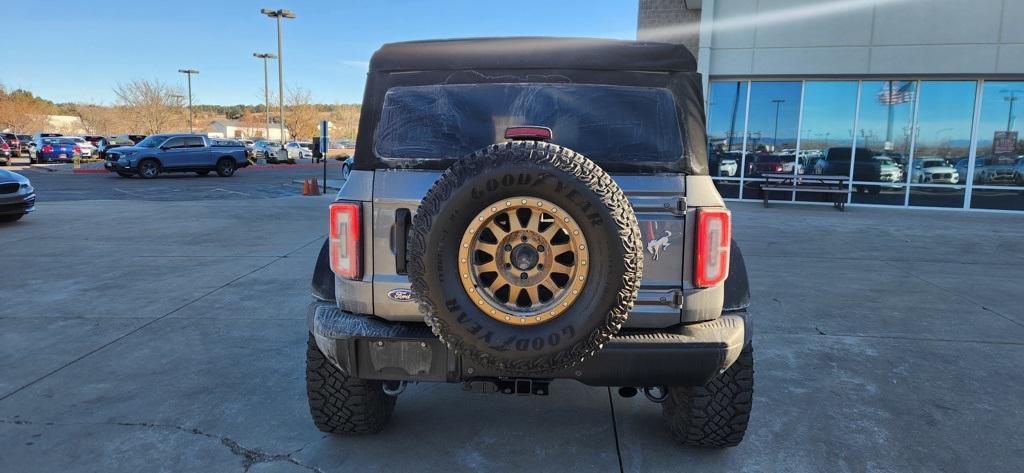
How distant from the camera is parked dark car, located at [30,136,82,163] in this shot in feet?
111

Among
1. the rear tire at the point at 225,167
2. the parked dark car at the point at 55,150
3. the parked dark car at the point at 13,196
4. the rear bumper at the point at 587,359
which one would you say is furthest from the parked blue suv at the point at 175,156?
the rear bumper at the point at 587,359

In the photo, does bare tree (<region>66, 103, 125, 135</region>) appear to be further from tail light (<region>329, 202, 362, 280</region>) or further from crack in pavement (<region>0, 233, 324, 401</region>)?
tail light (<region>329, 202, 362, 280</region>)

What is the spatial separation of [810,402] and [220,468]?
326cm

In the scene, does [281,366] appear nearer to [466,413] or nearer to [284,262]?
[466,413]

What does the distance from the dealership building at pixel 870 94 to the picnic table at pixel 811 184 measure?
33 cm

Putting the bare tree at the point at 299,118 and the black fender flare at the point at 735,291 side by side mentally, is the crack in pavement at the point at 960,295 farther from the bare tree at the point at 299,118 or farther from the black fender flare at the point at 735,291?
the bare tree at the point at 299,118

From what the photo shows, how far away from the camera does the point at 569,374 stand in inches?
102

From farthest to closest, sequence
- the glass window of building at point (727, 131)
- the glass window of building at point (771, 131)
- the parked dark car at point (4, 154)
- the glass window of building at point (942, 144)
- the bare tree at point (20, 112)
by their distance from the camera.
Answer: the bare tree at point (20, 112), the parked dark car at point (4, 154), the glass window of building at point (727, 131), the glass window of building at point (771, 131), the glass window of building at point (942, 144)

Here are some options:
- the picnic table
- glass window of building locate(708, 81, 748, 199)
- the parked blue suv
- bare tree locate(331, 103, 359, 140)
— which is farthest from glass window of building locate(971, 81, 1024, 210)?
bare tree locate(331, 103, 359, 140)

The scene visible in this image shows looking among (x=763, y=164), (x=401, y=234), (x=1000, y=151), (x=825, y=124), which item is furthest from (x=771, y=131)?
(x=401, y=234)

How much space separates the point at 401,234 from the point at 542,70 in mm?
1032

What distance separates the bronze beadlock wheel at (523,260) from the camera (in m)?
2.36

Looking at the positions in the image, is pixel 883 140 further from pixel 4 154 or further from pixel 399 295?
pixel 4 154

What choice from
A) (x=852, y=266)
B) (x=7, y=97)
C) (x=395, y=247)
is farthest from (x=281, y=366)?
(x=7, y=97)
